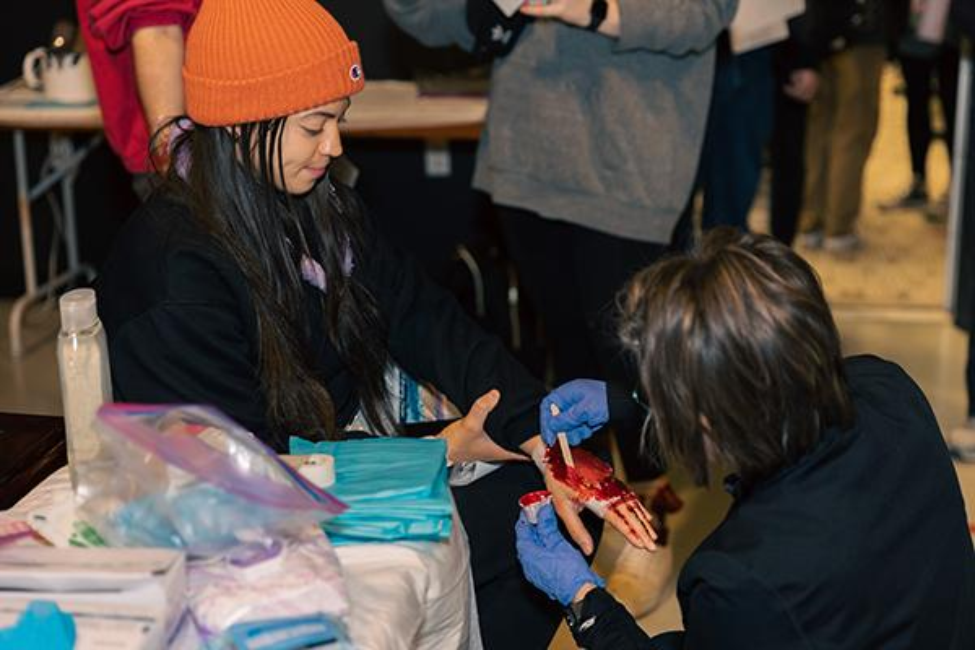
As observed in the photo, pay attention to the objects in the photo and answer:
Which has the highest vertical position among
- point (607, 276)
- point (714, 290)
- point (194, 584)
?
point (714, 290)

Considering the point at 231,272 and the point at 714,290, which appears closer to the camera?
the point at 714,290

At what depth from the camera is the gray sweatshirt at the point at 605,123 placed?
2930mm

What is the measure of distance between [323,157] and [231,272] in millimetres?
197

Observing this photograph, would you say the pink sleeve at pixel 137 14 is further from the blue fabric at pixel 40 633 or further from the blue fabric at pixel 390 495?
the blue fabric at pixel 40 633

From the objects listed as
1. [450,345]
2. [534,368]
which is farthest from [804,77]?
[450,345]

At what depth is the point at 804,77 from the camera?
4.10 meters

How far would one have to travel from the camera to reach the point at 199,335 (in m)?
2.04

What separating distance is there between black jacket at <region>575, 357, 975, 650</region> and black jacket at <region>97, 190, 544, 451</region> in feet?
1.94

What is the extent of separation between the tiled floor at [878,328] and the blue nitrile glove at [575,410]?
88 centimetres

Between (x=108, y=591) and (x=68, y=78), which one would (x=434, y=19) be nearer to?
(x=68, y=78)

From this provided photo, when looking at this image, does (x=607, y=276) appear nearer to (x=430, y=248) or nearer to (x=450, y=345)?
(x=450, y=345)

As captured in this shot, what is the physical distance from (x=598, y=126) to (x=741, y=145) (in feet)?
3.37

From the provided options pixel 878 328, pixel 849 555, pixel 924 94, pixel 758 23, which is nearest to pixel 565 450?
pixel 849 555

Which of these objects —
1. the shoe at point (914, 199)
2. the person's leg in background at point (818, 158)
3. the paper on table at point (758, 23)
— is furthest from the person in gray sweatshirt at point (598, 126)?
the shoe at point (914, 199)
